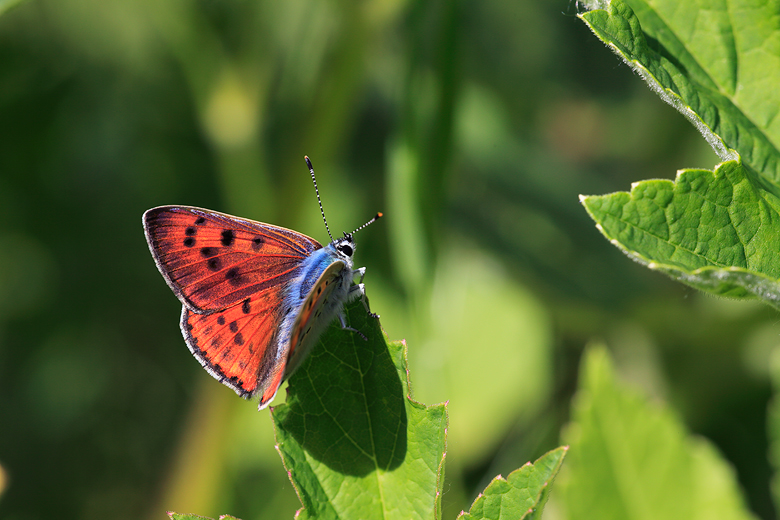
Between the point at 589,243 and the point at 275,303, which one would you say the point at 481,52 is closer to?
the point at 589,243

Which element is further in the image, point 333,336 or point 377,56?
point 377,56

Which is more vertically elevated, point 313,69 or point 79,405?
point 313,69

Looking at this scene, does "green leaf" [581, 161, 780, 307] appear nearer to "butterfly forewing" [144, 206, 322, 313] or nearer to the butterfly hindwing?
the butterfly hindwing

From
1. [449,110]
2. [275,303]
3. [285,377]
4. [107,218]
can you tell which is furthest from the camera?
[107,218]

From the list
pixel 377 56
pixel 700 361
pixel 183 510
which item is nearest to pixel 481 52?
pixel 377 56

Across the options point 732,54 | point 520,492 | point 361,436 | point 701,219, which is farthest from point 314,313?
point 732,54

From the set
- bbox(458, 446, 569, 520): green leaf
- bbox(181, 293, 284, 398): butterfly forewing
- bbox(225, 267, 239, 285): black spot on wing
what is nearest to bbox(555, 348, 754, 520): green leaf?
bbox(458, 446, 569, 520): green leaf
